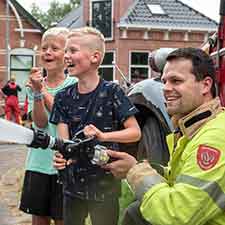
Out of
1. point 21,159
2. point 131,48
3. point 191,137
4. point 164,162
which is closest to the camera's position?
point 191,137

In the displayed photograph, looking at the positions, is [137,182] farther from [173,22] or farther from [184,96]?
[173,22]

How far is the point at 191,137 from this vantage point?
2320 millimetres

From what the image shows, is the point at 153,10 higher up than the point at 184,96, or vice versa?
the point at 184,96

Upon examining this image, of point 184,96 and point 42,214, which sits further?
point 42,214

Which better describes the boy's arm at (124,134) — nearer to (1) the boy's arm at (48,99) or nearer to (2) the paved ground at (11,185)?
(1) the boy's arm at (48,99)

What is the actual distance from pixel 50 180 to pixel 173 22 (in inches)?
1083

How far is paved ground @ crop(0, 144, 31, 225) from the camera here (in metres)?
6.14

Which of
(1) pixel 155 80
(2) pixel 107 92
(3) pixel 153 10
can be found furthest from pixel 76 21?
(2) pixel 107 92

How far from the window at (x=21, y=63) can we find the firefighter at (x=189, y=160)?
27906 mm

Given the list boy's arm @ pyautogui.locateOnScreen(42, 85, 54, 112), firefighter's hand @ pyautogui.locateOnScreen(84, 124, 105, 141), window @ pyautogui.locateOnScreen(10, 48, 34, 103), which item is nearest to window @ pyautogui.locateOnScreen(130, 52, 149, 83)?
window @ pyautogui.locateOnScreen(10, 48, 34, 103)

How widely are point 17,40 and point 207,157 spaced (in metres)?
30.4

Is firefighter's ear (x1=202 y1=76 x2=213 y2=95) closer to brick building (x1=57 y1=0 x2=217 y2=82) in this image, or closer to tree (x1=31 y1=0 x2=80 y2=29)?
brick building (x1=57 y1=0 x2=217 y2=82)

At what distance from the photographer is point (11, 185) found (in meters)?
8.09

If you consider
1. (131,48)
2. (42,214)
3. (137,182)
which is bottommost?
(131,48)
